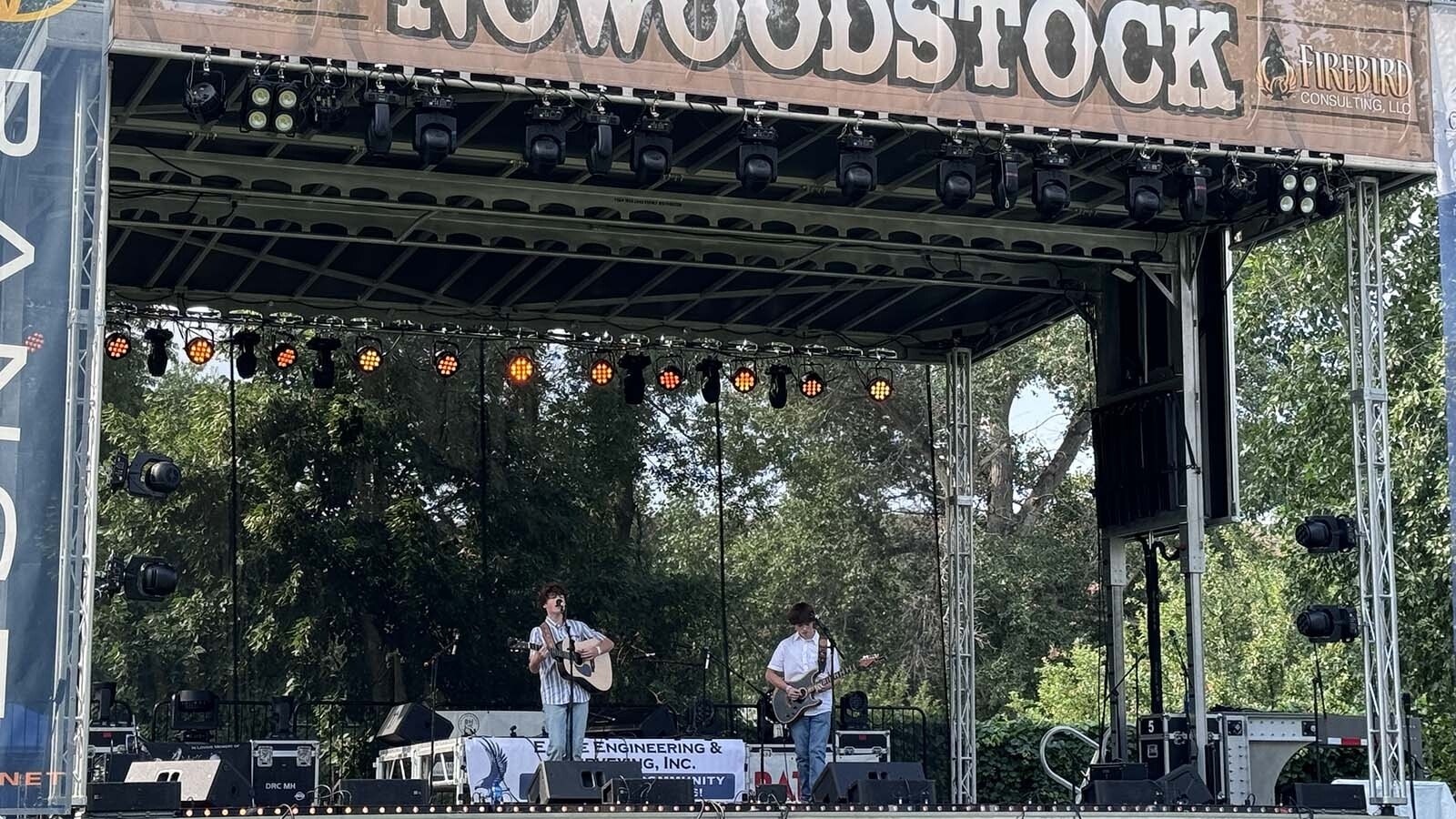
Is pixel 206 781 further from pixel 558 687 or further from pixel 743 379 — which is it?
pixel 743 379

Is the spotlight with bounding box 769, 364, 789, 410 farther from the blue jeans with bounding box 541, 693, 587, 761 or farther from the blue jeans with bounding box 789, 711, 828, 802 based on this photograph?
the blue jeans with bounding box 541, 693, 587, 761

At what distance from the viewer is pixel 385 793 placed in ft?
36.9

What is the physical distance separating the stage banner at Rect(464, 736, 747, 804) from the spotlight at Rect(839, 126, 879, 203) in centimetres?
406

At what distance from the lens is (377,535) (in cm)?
2138

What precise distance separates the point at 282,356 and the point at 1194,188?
27.9 feet

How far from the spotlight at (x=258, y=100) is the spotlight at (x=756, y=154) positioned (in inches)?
114

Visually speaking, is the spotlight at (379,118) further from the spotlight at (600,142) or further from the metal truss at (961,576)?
the metal truss at (961,576)

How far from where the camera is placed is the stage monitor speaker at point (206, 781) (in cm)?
1155

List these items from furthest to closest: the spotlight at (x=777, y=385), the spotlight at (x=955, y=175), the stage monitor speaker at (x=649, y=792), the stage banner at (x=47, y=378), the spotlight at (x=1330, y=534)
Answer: the spotlight at (x=777, y=385)
the spotlight at (x=1330, y=534)
the spotlight at (x=955, y=175)
the stage monitor speaker at (x=649, y=792)
the stage banner at (x=47, y=378)

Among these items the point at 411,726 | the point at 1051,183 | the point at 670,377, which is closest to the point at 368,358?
the point at 670,377

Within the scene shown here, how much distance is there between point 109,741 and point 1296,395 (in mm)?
13501

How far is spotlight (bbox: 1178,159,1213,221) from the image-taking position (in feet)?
43.3

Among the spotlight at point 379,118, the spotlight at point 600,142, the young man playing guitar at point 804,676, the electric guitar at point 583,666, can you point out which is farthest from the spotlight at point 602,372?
the spotlight at point 379,118

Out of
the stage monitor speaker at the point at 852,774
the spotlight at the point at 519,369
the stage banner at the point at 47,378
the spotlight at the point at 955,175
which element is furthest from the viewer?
the spotlight at the point at 519,369
